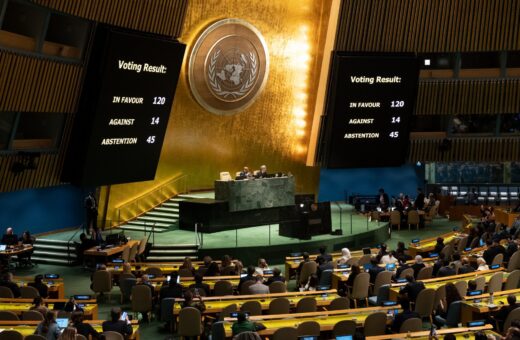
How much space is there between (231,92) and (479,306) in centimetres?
1635

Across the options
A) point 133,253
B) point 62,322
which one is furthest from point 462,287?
point 133,253

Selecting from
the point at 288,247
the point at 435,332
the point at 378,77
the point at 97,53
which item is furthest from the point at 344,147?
the point at 435,332

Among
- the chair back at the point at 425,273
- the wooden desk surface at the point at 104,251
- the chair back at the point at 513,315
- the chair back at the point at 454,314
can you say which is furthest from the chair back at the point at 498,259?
the wooden desk surface at the point at 104,251

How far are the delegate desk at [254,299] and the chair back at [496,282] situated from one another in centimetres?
308

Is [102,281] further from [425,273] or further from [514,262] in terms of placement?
[514,262]

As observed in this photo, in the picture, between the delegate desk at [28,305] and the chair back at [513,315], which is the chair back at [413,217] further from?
the delegate desk at [28,305]

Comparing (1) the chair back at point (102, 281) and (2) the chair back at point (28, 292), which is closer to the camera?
(2) the chair back at point (28, 292)

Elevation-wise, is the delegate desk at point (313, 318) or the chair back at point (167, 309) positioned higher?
the delegate desk at point (313, 318)

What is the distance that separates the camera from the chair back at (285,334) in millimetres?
11203

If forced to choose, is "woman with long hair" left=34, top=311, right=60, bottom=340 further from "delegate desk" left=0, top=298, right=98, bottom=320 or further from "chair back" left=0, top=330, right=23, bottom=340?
"delegate desk" left=0, top=298, right=98, bottom=320

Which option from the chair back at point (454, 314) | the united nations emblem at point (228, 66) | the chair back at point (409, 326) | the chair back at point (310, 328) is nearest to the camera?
the chair back at point (310, 328)

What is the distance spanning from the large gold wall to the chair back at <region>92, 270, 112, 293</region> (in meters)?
8.97

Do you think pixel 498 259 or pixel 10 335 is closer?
pixel 10 335

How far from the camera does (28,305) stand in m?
13.8
